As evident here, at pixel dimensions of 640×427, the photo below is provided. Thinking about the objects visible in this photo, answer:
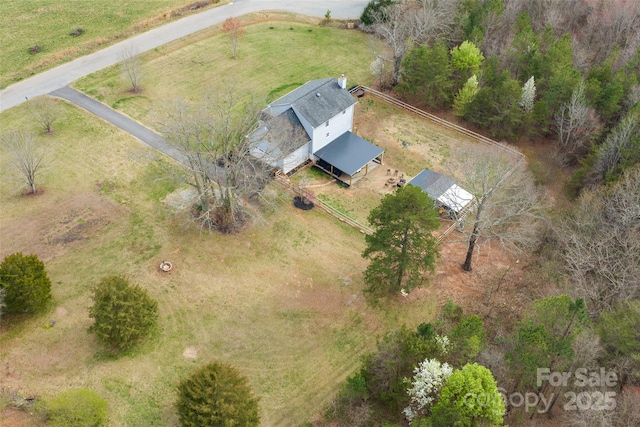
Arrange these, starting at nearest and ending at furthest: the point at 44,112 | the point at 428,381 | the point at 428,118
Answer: the point at 428,381
the point at 44,112
the point at 428,118

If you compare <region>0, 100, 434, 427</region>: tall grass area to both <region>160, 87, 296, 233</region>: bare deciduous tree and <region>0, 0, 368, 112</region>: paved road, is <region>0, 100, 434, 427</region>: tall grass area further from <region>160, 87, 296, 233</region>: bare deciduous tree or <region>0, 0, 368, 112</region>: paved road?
<region>0, 0, 368, 112</region>: paved road

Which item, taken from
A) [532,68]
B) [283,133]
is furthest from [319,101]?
[532,68]

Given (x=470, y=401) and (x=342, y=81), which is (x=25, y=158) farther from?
(x=470, y=401)

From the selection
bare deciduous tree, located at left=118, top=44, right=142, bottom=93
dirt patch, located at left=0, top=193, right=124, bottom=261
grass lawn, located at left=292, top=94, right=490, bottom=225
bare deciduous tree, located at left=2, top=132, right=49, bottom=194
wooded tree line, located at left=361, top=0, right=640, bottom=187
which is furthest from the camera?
bare deciduous tree, located at left=118, top=44, right=142, bottom=93

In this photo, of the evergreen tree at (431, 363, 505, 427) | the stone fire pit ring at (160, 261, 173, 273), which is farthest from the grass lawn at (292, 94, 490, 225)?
the evergreen tree at (431, 363, 505, 427)

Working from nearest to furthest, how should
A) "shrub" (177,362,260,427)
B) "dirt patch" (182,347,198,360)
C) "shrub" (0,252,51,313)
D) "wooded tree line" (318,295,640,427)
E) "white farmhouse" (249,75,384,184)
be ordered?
"wooded tree line" (318,295,640,427), "shrub" (177,362,260,427), "shrub" (0,252,51,313), "dirt patch" (182,347,198,360), "white farmhouse" (249,75,384,184)
